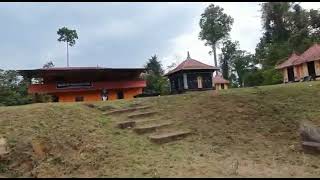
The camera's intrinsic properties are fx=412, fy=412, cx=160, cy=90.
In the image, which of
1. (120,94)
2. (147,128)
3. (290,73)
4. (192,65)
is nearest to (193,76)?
(192,65)

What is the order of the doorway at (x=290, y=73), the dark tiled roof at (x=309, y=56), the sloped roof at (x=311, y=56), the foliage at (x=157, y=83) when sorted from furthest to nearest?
the foliage at (x=157, y=83)
the doorway at (x=290, y=73)
the dark tiled roof at (x=309, y=56)
the sloped roof at (x=311, y=56)

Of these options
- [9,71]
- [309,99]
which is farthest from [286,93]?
A: [9,71]

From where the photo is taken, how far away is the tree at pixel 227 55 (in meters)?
59.2

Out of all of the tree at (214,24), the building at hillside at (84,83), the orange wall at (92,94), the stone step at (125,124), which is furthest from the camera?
the tree at (214,24)

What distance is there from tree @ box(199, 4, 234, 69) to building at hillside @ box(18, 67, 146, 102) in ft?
78.6

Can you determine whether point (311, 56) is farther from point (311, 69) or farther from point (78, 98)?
point (78, 98)

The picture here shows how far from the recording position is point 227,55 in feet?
196

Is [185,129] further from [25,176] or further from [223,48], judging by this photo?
[223,48]

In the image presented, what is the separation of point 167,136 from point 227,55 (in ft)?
169

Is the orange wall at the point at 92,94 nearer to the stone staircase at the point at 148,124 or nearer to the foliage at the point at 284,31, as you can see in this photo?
the foliage at the point at 284,31

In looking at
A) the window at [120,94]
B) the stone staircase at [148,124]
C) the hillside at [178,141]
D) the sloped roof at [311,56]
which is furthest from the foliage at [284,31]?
the stone staircase at [148,124]

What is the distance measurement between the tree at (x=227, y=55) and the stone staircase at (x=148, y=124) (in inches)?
1893

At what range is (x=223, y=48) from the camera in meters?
59.4

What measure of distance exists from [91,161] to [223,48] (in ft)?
174
